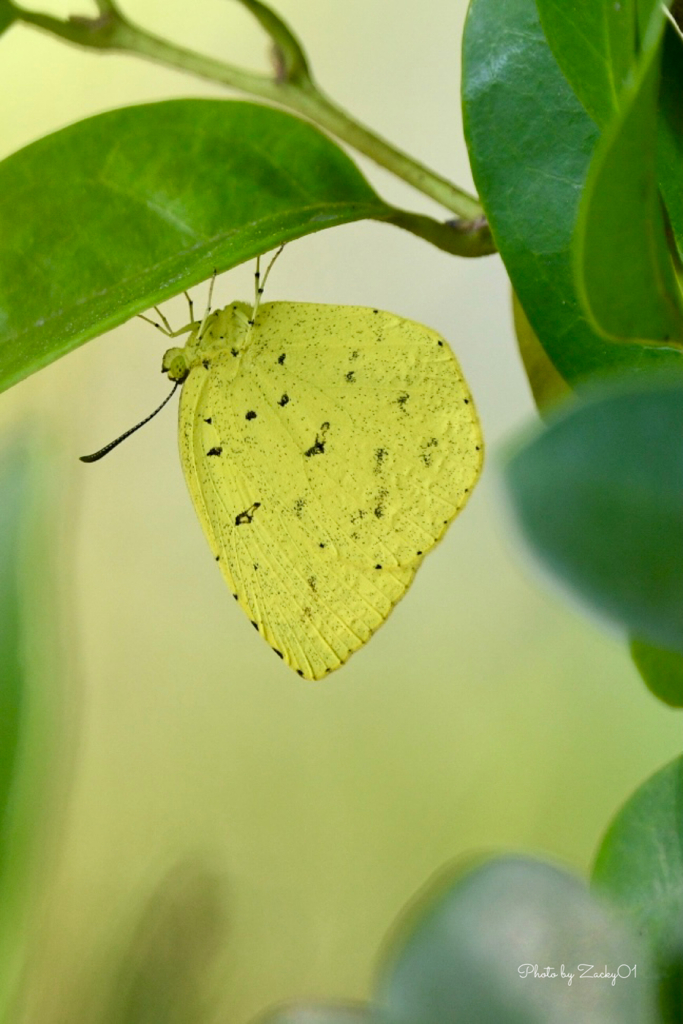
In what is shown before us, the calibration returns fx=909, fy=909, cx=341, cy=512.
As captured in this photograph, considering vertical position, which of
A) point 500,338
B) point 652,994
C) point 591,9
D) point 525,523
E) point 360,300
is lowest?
point 652,994

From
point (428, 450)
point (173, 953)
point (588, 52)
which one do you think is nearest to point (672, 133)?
point (588, 52)

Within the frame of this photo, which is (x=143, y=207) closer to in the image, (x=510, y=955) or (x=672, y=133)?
(x=672, y=133)

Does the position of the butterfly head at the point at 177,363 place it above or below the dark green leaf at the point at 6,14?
below

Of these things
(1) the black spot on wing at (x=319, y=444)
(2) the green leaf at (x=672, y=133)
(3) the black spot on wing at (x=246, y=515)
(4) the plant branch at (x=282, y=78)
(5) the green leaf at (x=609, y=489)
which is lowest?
(5) the green leaf at (x=609, y=489)

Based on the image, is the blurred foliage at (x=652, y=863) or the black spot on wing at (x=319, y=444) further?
the black spot on wing at (x=319, y=444)

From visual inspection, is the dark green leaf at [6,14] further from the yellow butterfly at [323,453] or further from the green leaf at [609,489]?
the green leaf at [609,489]

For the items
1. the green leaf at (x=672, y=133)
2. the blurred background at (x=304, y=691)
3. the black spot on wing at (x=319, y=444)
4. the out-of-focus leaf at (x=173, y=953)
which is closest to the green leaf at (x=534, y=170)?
the green leaf at (x=672, y=133)

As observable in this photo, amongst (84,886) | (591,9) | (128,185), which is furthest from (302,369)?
(84,886)

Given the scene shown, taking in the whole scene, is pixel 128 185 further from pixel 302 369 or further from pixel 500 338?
pixel 500 338
